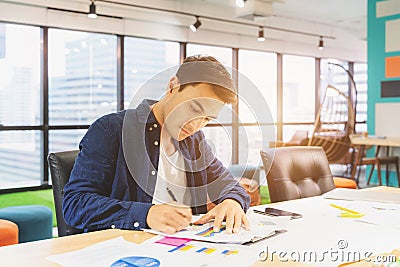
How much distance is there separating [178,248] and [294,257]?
0.30m

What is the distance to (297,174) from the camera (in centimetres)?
229

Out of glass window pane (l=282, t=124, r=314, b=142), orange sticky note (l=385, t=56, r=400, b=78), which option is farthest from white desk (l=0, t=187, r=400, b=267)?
glass window pane (l=282, t=124, r=314, b=142)

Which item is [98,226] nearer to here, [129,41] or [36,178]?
[36,178]

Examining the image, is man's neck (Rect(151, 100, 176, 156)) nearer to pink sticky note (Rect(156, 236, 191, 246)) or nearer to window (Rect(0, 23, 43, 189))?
pink sticky note (Rect(156, 236, 191, 246))

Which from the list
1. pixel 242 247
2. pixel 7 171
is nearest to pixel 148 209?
pixel 242 247

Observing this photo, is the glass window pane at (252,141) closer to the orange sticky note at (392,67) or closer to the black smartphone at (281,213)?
the black smartphone at (281,213)

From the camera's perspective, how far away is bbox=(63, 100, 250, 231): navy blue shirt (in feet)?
4.53

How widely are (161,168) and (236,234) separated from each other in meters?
0.39

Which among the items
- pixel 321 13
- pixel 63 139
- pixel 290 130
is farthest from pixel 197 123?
pixel 290 130

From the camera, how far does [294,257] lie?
3.80 ft

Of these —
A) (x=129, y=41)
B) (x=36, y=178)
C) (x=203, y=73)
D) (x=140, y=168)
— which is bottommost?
(x=36, y=178)

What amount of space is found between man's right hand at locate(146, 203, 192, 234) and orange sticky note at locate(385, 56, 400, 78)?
585cm

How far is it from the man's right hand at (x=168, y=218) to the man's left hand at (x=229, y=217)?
0.35ft

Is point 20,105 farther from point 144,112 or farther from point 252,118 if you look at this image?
point 252,118
